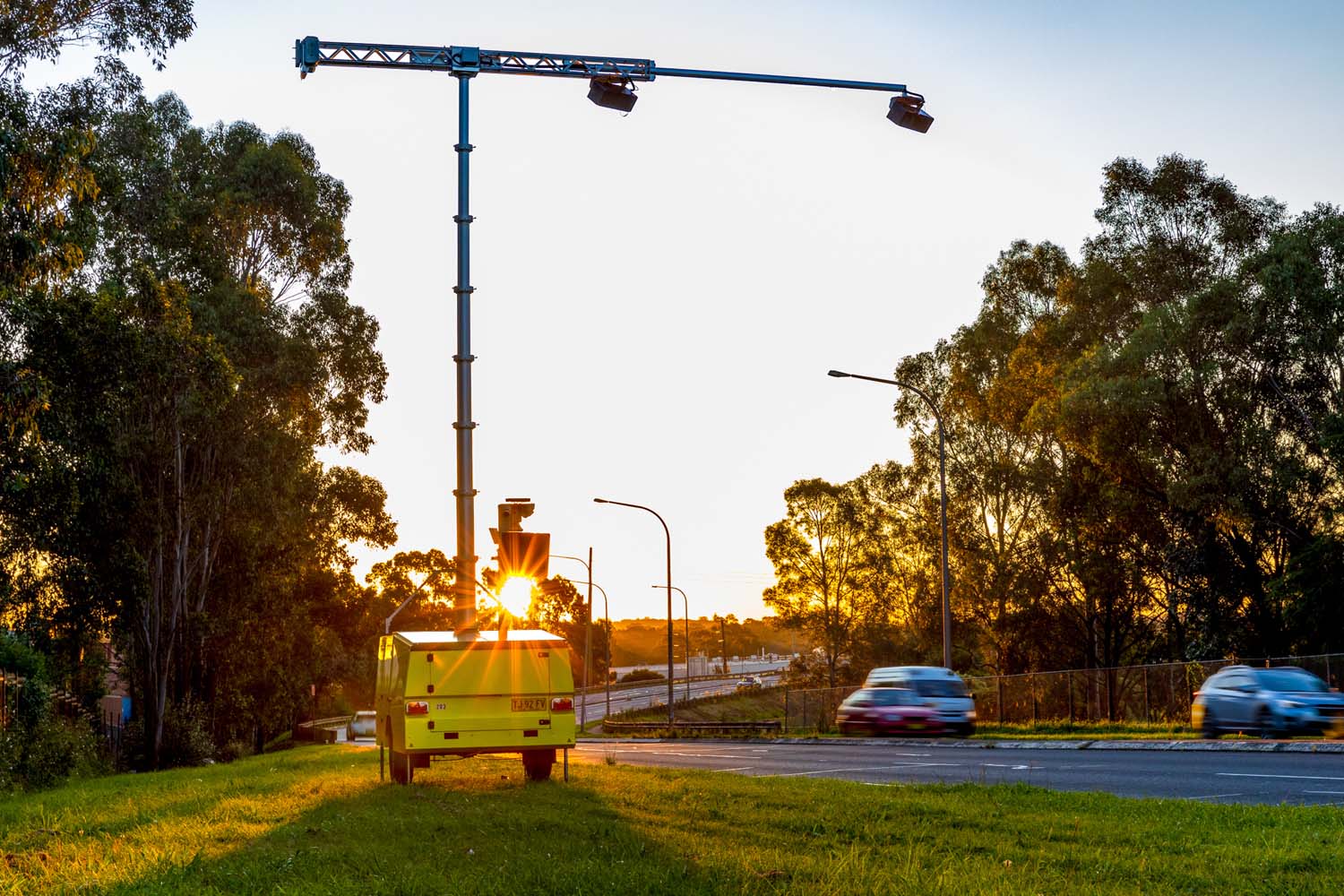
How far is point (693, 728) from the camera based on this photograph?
5772cm

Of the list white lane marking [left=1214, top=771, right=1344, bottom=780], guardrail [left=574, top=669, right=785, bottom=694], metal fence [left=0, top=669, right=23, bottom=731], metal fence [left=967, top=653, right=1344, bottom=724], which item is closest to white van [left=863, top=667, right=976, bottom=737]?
metal fence [left=967, top=653, right=1344, bottom=724]

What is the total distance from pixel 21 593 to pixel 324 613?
3581cm

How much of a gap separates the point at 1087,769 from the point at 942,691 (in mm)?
11579

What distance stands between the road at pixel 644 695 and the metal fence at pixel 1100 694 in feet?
200

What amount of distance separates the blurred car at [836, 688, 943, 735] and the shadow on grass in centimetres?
1931

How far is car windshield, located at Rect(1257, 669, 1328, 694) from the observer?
25812 millimetres

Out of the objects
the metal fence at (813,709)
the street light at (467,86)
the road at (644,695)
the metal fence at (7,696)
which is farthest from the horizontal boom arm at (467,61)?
the road at (644,695)

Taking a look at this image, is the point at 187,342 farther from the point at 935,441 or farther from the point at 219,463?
the point at 935,441

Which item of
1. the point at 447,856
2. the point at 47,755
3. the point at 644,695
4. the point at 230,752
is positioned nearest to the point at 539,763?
the point at 447,856

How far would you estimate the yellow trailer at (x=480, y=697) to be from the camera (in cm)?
1485

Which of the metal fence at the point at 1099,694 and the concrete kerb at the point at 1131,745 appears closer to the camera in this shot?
the concrete kerb at the point at 1131,745

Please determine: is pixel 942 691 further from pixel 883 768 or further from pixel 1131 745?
pixel 883 768

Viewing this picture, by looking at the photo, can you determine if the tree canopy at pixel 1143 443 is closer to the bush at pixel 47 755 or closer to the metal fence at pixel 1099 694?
the metal fence at pixel 1099 694

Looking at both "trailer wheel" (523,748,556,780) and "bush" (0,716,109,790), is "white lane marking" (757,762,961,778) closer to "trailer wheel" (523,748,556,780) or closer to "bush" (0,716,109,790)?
"trailer wheel" (523,748,556,780)
